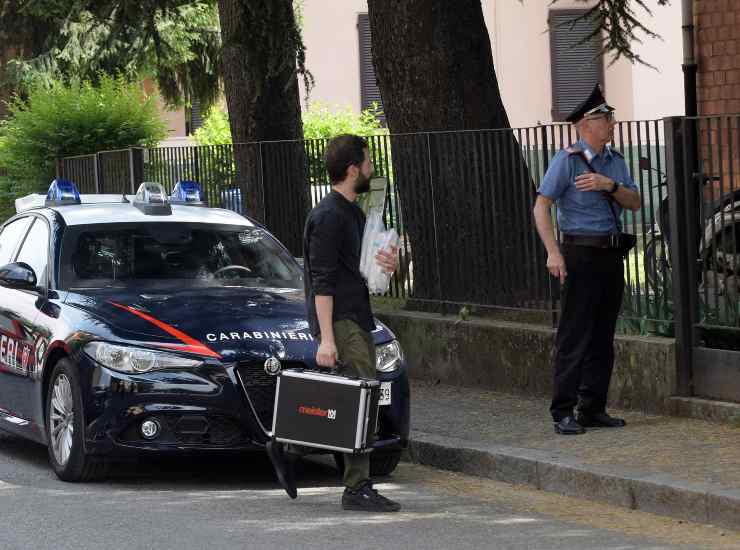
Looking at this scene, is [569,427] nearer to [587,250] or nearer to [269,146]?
[587,250]

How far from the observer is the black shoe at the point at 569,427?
945 cm

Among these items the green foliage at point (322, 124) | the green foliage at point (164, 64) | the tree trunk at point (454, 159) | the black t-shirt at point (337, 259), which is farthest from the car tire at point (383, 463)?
the green foliage at point (322, 124)

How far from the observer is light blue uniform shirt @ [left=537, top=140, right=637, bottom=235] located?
9219 millimetres

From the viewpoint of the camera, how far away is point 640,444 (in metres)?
8.96

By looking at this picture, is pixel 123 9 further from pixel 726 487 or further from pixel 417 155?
pixel 726 487

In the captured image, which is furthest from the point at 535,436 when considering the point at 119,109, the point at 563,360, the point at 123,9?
the point at 119,109

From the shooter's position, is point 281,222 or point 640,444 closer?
point 640,444

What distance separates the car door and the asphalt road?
0.43 metres

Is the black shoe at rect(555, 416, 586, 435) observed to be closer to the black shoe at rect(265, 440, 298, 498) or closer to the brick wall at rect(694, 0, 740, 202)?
the black shoe at rect(265, 440, 298, 498)

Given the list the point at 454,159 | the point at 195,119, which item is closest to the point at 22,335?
the point at 454,159

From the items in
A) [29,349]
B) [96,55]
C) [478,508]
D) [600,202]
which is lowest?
[478,508]

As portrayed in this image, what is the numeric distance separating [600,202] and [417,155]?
3358 millimetres

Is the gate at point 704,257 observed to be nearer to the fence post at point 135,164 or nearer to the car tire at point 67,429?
the car tire at point 67,429

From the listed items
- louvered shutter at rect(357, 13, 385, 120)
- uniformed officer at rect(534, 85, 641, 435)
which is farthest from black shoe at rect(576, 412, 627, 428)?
louvered shutter at rect(357, 13, 385, 120)
